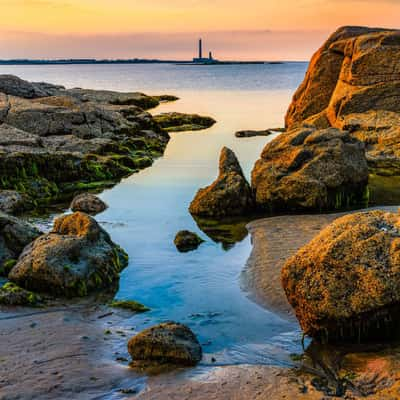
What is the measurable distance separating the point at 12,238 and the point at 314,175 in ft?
31.0

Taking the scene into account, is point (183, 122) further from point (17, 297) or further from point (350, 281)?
point (350, 281)

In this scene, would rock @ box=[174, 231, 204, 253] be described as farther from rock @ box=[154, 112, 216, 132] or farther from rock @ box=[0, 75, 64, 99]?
rock @ box=[154, 112, 216, 132]

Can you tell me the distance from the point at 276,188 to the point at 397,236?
917cm

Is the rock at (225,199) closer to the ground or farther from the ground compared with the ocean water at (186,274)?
farther from the ground

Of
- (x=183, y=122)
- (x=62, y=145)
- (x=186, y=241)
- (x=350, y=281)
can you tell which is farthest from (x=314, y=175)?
(x=183, y=122)

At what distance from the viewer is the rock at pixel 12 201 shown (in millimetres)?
18297

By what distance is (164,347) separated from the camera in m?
8.68

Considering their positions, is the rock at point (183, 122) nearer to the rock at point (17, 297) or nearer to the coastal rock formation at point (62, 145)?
the coastal rock formation at point (62, 145)

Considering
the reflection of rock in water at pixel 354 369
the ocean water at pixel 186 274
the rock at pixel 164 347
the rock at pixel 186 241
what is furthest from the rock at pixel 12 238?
the reflection of rock in water at pixel 354 369

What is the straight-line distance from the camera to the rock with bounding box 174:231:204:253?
1497 centimetres

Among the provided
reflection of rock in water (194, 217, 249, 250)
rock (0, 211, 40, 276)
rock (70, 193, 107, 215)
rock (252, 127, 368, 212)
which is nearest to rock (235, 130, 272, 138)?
rock (252, 127, 368, 212)

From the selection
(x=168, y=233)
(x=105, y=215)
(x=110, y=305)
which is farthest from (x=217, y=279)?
(x=105, y=215)

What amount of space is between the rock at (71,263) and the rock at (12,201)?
5659mm

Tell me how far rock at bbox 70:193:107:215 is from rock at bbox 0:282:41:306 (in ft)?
23.5
